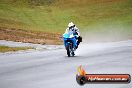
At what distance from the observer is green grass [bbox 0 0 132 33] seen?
211ft

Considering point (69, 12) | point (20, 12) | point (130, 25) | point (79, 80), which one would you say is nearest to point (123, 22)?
point (130, 25)

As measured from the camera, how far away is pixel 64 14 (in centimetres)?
7350

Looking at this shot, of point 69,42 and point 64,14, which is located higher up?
point 69,42

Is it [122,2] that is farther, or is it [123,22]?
[122,2]

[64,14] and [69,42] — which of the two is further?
[64,14]

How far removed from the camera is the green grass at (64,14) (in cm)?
6425

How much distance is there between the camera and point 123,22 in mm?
65938

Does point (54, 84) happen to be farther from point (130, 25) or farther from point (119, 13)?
point (119, 13)

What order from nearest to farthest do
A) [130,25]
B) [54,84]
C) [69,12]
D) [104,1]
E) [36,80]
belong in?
[54,84] < [36,80] < [130,25] < [69,12] < [104,1]

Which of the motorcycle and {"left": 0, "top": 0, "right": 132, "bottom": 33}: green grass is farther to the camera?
{"left": 0, "top": 0, "right": 132, "bottom": 33}: green grass

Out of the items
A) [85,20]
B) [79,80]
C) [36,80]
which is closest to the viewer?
[79,80]

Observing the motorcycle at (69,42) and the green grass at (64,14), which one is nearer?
the motorcycle at (69,42)

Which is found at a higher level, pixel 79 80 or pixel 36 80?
pixel 79 80

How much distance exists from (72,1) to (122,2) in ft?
30.1
